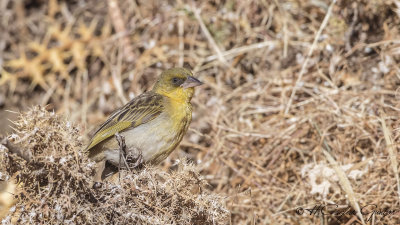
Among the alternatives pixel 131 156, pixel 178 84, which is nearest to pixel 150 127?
pixel 131 156

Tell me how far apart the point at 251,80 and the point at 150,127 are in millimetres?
2237

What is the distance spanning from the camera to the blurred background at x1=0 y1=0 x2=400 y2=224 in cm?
444

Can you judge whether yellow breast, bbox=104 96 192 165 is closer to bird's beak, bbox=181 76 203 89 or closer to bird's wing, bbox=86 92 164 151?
bird's wing, bbox=86 92 164 151

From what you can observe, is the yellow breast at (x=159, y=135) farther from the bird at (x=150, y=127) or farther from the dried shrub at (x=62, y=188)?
the dried shrub at (x=62, y=188)

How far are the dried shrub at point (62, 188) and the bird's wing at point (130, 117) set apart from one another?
3.41ft

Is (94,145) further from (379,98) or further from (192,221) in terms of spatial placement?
(379,98)

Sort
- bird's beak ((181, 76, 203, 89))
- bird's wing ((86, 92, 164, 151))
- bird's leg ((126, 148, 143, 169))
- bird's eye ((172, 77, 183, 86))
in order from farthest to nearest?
bird's eye ((172, 77, 183, 86)) < bird's beak ((181, 76, 203, 89)) < bird's wing ((86, 92, 164, 151)) < bird's leg ((126, 148, 143, 169))

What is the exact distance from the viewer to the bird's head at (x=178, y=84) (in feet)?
14.3

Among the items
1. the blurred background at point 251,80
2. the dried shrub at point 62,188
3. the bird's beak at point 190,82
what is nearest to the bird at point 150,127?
the bird's beak at point 190,82

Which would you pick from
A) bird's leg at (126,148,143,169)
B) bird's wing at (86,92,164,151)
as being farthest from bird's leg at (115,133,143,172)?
bird's wing at (86,92,164,151)

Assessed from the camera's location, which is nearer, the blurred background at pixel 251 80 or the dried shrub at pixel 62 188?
the dried shrub at pixel 62 188

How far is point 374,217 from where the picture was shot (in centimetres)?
372

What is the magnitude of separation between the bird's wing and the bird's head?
0.41ft

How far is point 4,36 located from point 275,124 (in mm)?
4507
